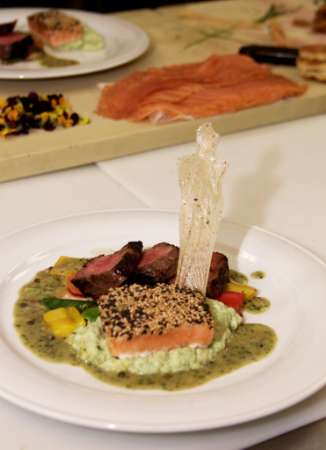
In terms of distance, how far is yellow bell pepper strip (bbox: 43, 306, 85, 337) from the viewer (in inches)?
46.8

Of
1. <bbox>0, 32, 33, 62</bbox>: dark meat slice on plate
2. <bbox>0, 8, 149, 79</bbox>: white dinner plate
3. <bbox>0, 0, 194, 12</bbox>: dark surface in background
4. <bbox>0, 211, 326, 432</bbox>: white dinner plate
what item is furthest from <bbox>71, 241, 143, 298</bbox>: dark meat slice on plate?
<bbox>0, 0, 194, 12</bbox>: dark surface in background

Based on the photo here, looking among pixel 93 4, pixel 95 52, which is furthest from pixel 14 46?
pixel 93 4

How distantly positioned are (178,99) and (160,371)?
3.90 ft

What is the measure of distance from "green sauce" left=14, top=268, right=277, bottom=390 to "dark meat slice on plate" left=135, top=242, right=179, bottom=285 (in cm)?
14

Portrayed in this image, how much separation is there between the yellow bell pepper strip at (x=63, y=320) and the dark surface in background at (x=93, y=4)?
10.9 ft

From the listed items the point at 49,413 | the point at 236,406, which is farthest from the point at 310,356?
the point at 49,413

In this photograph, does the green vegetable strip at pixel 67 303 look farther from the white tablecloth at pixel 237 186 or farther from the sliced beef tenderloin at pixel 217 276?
the white tablecloth at pixel 237 186

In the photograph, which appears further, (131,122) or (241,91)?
(241,91)

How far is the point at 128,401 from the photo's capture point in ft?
3.37

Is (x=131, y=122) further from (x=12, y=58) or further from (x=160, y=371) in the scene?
(x=160, y=371)

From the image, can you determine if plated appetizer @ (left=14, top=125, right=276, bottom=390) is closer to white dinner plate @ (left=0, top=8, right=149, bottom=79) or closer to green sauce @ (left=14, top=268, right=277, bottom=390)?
green sauce @ (left=14, top=268, right=277, bottom=390)

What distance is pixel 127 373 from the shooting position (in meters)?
1.10

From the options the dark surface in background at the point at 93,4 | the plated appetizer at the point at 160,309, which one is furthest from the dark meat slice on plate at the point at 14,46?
the dark surface in background at the point at 93,4

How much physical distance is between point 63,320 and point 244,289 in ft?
0.99
